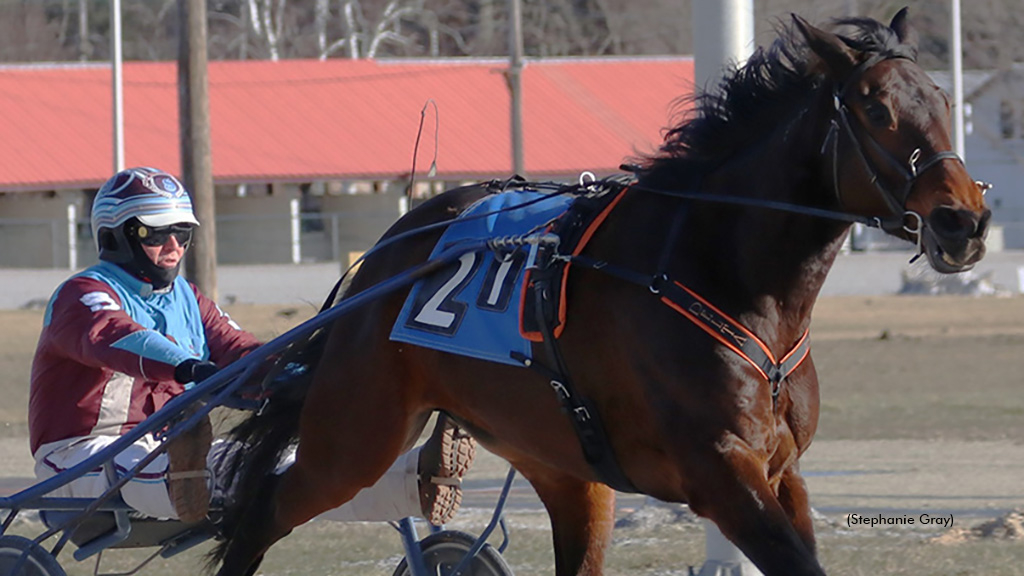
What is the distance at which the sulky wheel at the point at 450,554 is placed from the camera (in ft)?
17.9

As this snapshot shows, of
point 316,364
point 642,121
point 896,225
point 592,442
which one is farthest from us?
point 642,121

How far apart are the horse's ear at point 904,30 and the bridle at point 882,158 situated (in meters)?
0.12

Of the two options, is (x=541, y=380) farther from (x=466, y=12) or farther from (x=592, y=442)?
(x=466, y=12)

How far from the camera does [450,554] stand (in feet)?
18.1

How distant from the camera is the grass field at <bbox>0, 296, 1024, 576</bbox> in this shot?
709 centimetres

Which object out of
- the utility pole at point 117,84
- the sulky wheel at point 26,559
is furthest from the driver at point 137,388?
the utility pole at point 117,84

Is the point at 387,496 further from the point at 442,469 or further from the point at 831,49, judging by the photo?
the point at 831,49

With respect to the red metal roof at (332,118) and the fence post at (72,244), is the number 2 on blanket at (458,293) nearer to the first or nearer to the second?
the red metal roof at (332,118)

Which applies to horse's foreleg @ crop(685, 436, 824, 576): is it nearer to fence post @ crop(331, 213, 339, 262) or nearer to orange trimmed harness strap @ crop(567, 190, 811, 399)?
orange trimmed harness strap @ crop(567, 190, 811, 399)

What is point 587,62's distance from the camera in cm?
3978

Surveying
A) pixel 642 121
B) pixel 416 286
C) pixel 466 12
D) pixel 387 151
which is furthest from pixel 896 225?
pixel 466 12

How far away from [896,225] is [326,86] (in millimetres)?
33718

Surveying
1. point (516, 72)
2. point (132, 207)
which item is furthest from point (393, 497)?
point (516, 72)

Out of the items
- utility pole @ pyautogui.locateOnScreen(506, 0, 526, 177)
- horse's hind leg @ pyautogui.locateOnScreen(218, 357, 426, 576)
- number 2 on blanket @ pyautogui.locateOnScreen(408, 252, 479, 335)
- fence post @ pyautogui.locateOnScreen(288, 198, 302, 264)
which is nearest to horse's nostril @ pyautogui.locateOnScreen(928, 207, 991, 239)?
number 2 on blanket @ pyautogui.locateOnScreen(408, 252, 479, 335)
